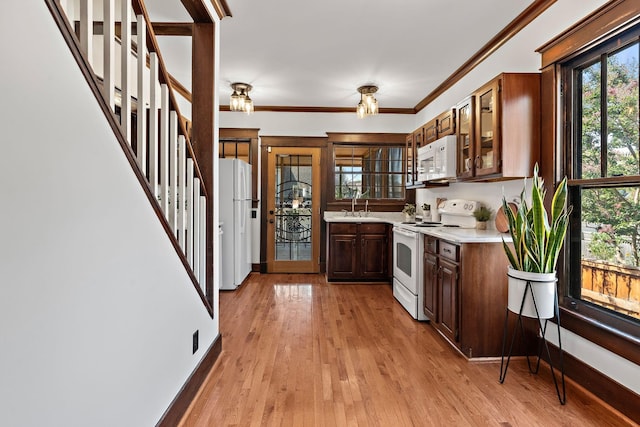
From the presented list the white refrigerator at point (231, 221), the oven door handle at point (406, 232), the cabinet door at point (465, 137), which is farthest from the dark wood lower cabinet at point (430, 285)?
the white refrigerator at point (231, 221)

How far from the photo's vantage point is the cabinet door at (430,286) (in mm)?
2969

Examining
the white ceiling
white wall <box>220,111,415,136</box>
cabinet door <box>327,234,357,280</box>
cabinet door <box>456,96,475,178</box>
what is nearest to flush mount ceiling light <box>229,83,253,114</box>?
the white ceiling

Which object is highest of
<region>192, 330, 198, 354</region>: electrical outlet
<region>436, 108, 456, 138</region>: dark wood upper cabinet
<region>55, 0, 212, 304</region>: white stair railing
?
<region>436, 108, 456, 138</region>: dark wood upper cabinet

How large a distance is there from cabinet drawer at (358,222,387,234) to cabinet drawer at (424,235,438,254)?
1453mm

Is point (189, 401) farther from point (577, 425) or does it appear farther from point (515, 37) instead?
point (515, 37)

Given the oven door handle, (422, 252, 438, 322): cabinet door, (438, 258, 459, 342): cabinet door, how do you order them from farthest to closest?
the oven door handle → (422, 252, 438, 322): cabinet door → (438, 258, 459, 342): cabinet door

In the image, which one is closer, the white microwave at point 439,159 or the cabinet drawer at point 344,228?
the white microwave at point 439,159

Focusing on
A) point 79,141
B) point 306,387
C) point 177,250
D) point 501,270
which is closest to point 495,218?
point 501,270

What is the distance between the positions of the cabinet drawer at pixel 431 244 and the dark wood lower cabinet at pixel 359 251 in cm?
147

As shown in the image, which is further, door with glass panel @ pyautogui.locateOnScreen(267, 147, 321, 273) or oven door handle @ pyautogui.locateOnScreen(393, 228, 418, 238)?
door with glass panel @ pyautogui.locateOnScreen(267, 147, 321, 273)

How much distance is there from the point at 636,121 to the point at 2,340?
9.17 ft

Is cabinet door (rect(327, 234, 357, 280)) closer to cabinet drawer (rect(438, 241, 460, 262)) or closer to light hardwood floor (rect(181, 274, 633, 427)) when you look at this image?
light hardwood floor (rect(181, 274, 633, 427))

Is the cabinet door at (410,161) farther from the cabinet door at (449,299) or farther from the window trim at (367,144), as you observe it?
the cabinet door at (449,299)

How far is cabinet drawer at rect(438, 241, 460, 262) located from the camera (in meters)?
2.59
